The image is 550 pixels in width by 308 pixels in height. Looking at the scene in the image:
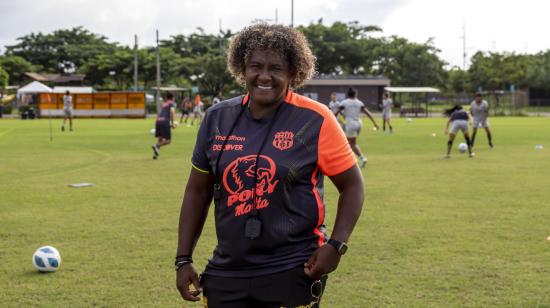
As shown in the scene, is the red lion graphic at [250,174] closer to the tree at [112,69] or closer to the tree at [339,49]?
the tree at [112,69]

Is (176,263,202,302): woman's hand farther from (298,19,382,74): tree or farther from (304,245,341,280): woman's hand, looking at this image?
(298,19,382,74): tree

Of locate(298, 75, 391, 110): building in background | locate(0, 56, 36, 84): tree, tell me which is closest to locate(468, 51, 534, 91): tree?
locate(298, 75, 391, 110): building in background

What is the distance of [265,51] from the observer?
3.18m

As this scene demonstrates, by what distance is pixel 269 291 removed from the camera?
9.77 ft

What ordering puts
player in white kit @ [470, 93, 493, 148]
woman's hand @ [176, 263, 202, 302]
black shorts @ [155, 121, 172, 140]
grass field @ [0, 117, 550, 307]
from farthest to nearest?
player in white kit @ [470, 93, 493, 148] < black shorts @ [155, 121, 172, 140] < grass field @ [0, 117, 550, 307] < woman's hand @ [176, 263, 202, 302]

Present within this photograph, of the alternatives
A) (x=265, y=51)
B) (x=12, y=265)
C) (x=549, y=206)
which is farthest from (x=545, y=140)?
(x=265, y=51)

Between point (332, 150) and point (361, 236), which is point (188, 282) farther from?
point (361, 236)

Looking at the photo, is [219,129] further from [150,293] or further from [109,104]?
[109,104]

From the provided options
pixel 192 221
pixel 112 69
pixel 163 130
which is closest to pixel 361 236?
pixel 192 221

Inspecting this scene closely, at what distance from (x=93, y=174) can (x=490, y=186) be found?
8169 millimetres

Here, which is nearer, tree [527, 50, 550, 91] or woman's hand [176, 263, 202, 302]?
woman's hand [176, 263, 202, 302]

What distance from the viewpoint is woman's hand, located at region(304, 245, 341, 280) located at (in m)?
2.99

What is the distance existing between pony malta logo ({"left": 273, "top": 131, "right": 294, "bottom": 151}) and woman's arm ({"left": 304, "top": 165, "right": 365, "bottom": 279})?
261mm

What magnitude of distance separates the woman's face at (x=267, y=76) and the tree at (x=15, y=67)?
84582mm
